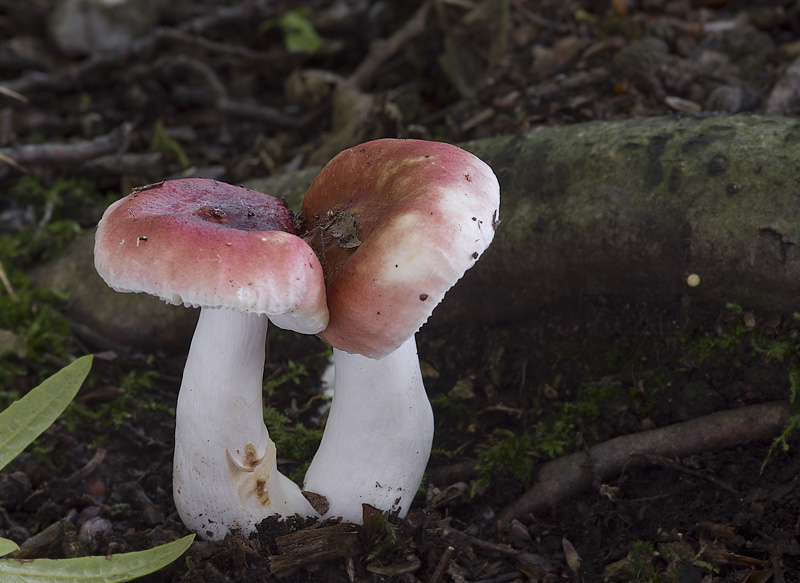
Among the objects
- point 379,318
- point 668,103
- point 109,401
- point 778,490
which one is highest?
point 379,318

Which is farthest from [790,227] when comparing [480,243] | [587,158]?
[480,243]

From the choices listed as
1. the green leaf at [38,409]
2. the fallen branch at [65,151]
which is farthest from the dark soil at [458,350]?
the green leaf at [38,409]

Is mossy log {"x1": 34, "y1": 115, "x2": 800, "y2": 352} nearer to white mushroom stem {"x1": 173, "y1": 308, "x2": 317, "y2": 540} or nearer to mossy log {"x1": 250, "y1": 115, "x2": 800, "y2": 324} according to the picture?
mossy log {"x1": 250, "y1": 115, "x2": 800, "y2": 324}

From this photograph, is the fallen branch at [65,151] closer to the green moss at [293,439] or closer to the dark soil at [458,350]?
the dark soil at [458,350]

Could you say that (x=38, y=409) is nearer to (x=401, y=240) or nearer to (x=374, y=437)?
(x=374, y=437)

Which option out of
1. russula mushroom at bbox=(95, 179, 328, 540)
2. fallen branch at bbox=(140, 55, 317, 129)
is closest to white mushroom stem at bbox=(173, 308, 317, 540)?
russula mushroom at bbox=(95, 179, 328, 540)

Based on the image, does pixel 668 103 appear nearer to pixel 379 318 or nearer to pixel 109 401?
pixel 379 318

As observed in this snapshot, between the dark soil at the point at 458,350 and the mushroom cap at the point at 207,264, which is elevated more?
the mushroom cap at the point at 207,264
